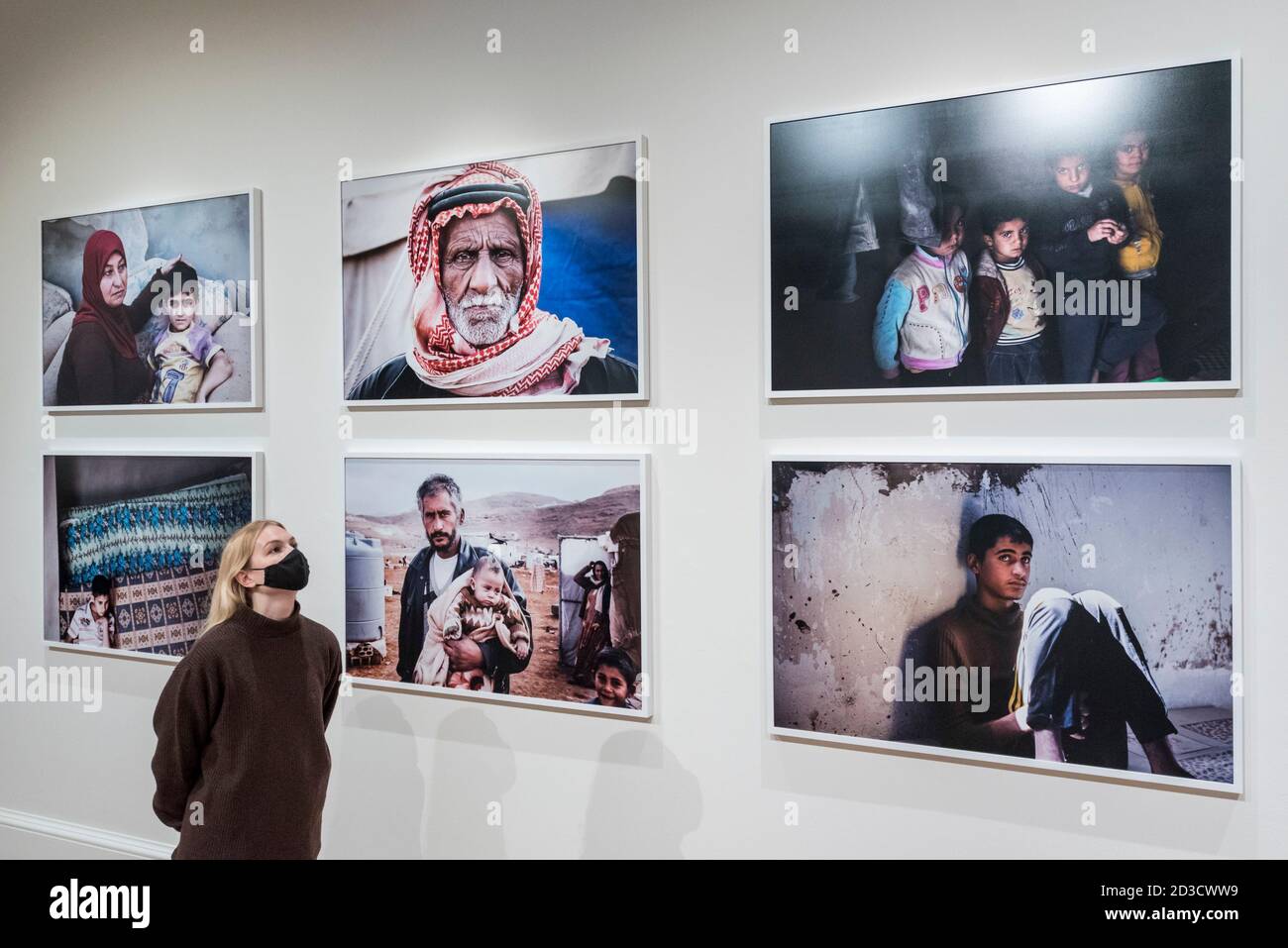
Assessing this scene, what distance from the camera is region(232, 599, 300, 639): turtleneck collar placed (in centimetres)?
238

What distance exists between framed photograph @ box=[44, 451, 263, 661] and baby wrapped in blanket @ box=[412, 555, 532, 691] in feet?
2.44

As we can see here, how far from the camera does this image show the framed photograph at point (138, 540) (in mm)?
3148

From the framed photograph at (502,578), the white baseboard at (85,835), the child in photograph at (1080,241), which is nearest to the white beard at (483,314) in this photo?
the framed photograph at (502,578)

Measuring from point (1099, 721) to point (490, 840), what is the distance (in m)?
1.63

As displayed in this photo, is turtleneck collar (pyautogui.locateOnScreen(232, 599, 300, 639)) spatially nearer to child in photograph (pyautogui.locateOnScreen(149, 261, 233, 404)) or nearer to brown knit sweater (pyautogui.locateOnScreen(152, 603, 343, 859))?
brown knit sweater (pyautogui.locateOnScreen(152, 603, 343, 859))

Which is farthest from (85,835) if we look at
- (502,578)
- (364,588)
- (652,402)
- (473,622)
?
(652,402)

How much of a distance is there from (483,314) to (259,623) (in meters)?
1.00

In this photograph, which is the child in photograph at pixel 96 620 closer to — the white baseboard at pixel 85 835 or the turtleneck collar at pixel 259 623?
the white baseboard at pixel 85 835

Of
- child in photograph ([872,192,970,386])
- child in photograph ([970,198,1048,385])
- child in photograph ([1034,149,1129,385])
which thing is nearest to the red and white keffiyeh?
child in photograph ([872,192,970,386])

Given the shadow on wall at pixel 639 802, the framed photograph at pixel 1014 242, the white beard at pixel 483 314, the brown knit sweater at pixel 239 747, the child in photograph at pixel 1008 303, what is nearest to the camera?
the framed photograph at pixel 1014 242

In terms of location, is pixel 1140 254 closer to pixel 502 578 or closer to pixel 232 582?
pixel 502 578

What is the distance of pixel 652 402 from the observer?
8.55 feet

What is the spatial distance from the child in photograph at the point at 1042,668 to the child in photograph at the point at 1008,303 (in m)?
0.34
